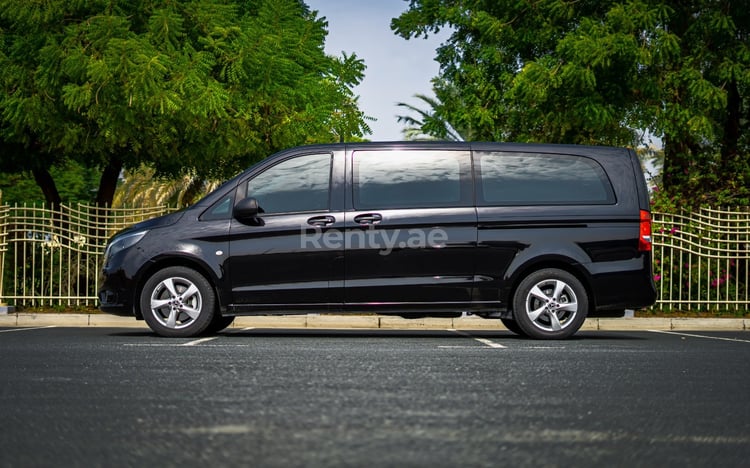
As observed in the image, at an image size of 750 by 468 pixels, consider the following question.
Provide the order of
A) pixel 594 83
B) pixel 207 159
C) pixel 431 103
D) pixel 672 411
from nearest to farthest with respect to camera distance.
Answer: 1. pixel 672 411
2. pixel 594 83
3. pixel 207 159
4. pixel 431 103

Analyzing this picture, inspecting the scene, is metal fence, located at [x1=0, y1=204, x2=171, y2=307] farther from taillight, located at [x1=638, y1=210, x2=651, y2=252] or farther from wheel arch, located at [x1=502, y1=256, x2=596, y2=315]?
taillight, located at [x1=638, y1=210, x2=651, y2=252]

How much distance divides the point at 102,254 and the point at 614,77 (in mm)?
9749

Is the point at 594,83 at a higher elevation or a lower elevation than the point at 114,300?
higher

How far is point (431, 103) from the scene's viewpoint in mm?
42156

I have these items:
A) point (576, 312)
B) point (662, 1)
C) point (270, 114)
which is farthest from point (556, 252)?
point (662, 1)

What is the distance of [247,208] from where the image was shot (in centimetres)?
959

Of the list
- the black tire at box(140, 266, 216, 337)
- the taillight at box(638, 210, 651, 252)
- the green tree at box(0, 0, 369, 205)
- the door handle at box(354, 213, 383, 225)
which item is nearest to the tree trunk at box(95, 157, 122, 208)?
the green tree at box(0, 0, 369, 205)

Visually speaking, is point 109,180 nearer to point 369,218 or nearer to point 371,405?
point 369,218

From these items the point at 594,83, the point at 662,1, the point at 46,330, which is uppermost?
the point at 662,1

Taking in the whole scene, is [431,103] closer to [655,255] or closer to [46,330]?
[655,255]

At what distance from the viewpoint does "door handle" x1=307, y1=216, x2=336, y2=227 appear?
9711 mm

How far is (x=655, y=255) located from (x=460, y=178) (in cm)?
666

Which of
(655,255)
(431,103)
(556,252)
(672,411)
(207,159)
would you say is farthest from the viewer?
(431,103)

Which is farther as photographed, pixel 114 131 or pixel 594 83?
pixel 594 83
